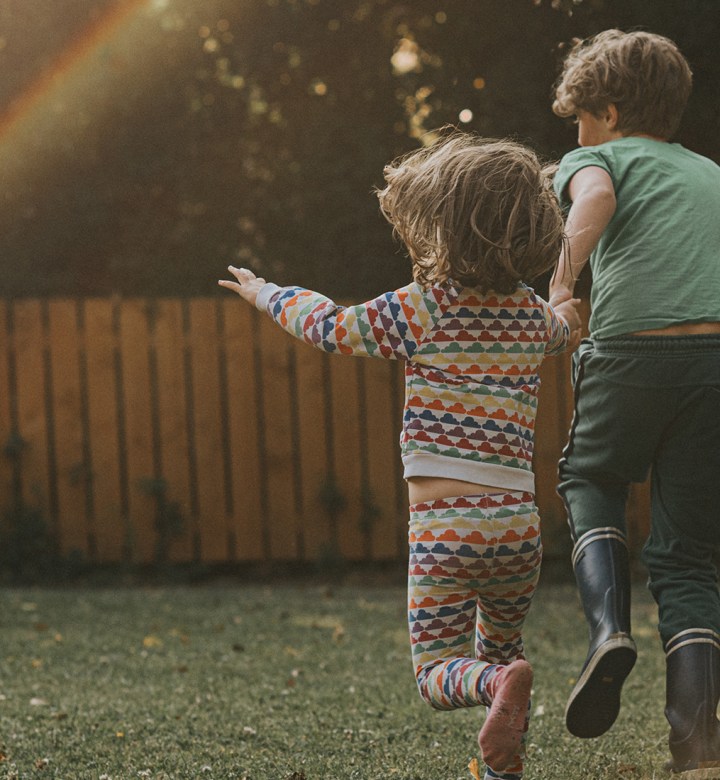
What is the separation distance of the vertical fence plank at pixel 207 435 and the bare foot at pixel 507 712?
5.71 meters

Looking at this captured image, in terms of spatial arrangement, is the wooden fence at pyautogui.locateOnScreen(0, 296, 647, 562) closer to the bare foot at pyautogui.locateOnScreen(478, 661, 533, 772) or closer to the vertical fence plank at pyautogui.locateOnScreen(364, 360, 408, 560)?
the vertical fence plank at pyautogui.locateOnScreen(364, 360, 408, 560)

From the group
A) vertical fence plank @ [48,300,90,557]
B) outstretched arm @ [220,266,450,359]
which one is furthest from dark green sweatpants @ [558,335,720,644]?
vertical fence plank @ [48,300,90,557]

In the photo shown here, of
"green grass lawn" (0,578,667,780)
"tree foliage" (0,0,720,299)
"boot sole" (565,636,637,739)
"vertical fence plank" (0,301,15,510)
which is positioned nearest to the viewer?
"boot sole" (565,636,637,739)

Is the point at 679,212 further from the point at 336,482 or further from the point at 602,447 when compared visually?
the point at 336,482

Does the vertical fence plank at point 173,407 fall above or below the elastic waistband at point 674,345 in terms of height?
below

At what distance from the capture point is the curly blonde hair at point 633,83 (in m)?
2.86

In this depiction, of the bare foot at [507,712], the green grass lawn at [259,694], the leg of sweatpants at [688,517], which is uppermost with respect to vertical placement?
the leg of sweatpants at [688,517]

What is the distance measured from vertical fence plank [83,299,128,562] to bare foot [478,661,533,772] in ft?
19.2

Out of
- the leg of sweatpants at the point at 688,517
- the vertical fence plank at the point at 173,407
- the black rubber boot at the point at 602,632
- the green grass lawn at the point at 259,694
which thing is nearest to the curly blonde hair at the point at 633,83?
the leg of sweatpants at the point at 688,517

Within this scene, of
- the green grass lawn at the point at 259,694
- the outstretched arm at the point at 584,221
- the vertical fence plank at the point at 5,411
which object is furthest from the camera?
the vertical fence plank at the point at 5,411

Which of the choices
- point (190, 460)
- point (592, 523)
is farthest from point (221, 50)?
point (592, 523)

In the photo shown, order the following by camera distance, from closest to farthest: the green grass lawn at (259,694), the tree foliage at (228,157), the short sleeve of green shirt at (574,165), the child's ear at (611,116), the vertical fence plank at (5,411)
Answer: the short sleeve of green shirt at (574,165), the child's ear at (611,116), the green grass lawn at (259,694), the vertical fence plank at (5,411), the tree foliage at (228,157)

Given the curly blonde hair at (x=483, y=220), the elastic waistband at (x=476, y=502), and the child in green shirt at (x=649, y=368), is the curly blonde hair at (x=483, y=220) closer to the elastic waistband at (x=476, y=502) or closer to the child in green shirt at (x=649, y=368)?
the child in green shirt at (x=649, y=368)

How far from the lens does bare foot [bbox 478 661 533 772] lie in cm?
218
